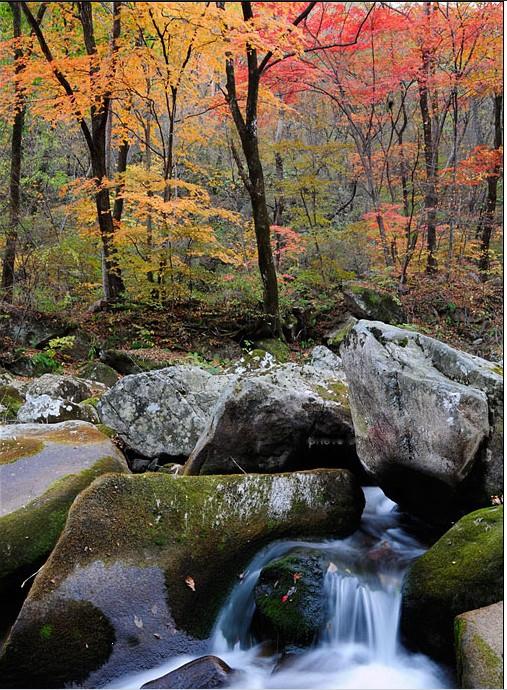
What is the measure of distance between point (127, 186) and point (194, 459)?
279 inches

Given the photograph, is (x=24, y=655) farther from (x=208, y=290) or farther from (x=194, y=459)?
(x=208, y=290)

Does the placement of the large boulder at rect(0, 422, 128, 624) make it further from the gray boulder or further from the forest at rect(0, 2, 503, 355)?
the forest at rect(0, 2, 503, 355)

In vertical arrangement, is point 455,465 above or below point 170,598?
above

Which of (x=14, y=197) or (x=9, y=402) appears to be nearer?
(x=9, y=402)

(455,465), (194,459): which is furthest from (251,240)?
(455,465)

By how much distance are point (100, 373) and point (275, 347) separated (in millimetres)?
3539

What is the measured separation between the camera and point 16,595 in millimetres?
3121

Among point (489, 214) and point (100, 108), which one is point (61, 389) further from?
point (489, 214)

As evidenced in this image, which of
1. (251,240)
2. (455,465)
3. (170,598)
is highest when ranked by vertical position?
(251,240)

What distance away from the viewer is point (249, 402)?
14.6 ft

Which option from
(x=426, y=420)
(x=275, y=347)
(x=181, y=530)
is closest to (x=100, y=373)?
(x=275, y=347)

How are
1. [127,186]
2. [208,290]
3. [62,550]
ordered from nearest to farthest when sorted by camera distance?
[62,550], [127,186], [208,290]

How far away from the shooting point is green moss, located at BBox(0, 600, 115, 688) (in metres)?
2.66

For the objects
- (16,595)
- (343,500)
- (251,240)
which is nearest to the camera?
(16,595)
